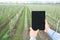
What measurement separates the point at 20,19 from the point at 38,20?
15cm

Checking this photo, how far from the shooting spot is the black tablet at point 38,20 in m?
1.79

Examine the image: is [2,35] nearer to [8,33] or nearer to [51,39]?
[8,33]

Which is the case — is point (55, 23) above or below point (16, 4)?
below

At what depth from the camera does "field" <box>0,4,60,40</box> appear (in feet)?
5.92

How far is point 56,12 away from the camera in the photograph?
71.4 inches

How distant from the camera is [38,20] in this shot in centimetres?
179

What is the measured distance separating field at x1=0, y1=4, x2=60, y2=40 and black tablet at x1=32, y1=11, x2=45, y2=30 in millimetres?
27

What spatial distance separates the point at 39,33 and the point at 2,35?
0.30 m

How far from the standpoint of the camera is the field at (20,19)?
180cm

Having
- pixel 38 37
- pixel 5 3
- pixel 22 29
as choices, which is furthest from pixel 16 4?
pixel 38 37

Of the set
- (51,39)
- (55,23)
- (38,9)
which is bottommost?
(51,39)

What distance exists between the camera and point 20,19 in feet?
5.94

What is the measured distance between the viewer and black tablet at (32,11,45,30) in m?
1.79

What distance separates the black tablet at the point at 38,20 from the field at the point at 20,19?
27 mm
